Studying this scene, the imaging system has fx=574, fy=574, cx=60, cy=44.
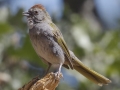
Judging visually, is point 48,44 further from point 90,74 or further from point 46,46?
point 90,74

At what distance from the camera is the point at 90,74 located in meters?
6.09

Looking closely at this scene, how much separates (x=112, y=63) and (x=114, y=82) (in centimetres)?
38

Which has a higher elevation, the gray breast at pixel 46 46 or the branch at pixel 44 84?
the gray breast at pixel 46 46

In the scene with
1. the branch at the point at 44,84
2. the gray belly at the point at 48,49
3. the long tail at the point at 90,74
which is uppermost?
the gray belly at the point at 48,49

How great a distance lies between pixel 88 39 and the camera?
7.25 m

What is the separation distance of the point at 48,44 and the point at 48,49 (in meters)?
0.05

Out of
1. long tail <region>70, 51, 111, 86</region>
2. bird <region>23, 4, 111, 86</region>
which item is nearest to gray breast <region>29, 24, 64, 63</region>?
bird <region>23, 4, 111, 86</region>

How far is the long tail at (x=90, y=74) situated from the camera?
5891 millimetres

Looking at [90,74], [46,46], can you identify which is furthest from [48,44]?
[90,74]

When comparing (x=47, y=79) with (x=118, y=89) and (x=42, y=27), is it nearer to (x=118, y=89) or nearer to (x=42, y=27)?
(x=42, y=27)

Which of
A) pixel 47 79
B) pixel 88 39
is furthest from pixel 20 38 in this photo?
pixel 47 79

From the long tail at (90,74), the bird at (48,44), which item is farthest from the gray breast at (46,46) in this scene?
the long tail at (90,74)

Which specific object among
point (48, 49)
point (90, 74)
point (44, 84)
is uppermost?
point (48, 49)

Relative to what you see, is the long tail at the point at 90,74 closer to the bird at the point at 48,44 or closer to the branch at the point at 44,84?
the bird at the point at 48,44
